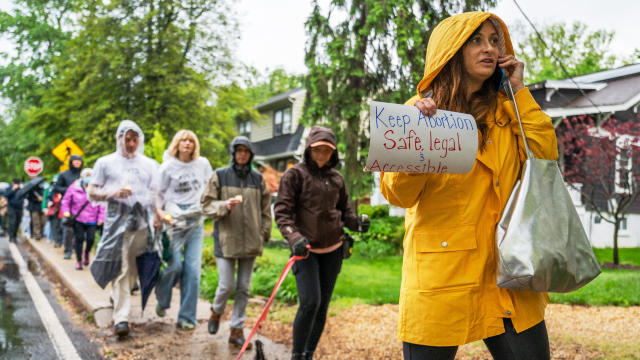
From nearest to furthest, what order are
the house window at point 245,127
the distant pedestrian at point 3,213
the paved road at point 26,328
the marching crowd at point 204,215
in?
the marching crowd at point 204,215
the paved road at point 26,328
the distant pedestrian at point 3,213
the house window at point 245,127

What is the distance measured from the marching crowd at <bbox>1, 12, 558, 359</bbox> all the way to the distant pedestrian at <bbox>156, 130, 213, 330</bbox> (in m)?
0.01

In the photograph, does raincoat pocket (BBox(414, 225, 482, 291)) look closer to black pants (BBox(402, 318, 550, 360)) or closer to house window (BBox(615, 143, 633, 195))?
black pants (BBox(402, 318, 550, 360))

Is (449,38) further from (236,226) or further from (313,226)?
(236,226)

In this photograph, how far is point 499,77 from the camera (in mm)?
2580

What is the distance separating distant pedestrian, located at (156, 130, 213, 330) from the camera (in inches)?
251

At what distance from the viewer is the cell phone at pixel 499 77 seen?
250 centimetres

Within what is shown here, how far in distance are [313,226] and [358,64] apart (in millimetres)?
10939

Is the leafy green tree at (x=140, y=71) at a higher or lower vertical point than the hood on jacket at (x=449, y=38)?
higher

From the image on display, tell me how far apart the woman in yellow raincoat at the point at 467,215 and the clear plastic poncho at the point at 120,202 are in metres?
4.39

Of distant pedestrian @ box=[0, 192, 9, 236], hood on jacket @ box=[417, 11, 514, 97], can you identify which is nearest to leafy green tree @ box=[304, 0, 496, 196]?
A: hood on jacket @ box=[417, 11, 514, 97]

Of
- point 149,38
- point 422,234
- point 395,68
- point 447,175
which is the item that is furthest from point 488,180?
point 149,38

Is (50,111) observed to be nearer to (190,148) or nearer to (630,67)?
(190,148)

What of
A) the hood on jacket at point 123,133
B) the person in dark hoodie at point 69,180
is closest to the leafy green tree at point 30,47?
the person in dark hoodie at point 69,180

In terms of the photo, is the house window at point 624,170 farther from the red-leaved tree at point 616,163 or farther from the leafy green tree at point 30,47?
the leafy green tree at point 30,47
